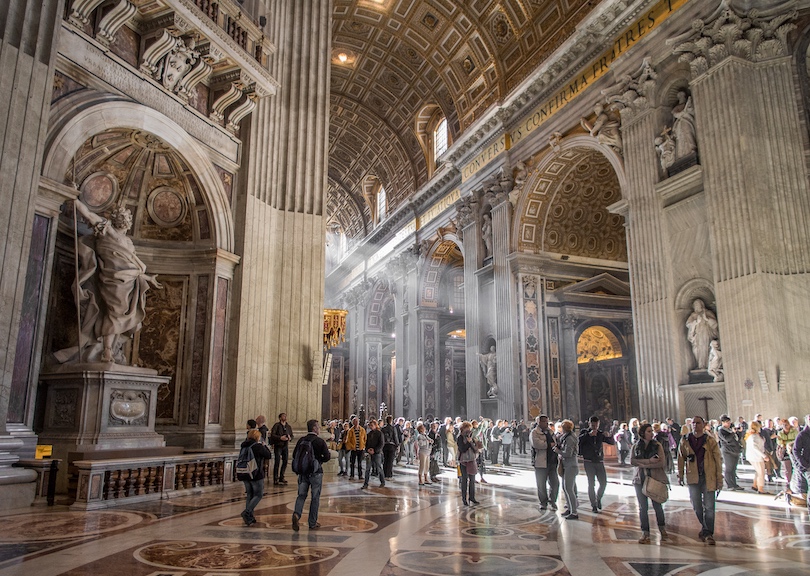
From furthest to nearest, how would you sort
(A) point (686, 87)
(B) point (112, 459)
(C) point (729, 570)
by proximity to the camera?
(A) point (686, 87) < (B) point (112, 459) < (C) point (729, 570)

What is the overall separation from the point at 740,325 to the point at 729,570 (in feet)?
26.5

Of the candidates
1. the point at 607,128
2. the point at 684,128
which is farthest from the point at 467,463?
the point at 607,128

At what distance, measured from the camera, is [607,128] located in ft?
52.4

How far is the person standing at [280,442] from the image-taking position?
9844 millimetres

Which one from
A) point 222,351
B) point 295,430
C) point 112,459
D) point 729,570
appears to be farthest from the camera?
point 295,430

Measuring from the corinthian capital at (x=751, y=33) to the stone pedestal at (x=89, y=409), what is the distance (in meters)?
12.8

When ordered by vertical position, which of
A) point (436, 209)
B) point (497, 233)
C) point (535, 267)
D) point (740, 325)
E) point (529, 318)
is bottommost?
point (740, 325)

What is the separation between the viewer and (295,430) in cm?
1159

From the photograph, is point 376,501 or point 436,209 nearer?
point 376,501

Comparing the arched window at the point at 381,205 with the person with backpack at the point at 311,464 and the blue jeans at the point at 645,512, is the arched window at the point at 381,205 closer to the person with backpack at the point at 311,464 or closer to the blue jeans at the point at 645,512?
the person with backpack at the point at 311,464

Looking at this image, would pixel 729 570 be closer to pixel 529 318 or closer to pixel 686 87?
pixel 686 87

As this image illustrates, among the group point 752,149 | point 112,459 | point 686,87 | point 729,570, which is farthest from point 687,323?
point 112,459

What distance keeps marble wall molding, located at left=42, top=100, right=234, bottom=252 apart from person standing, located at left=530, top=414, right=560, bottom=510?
21.5ft

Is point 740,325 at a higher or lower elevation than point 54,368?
higher
